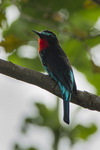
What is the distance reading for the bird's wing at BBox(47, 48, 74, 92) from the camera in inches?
154

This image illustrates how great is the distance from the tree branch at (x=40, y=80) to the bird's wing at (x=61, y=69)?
6.9 inches

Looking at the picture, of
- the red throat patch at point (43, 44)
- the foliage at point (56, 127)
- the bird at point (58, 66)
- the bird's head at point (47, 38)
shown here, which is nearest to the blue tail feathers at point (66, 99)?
the bird at point (58, 66)

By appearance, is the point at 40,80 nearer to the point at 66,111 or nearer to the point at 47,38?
the point at 66,111

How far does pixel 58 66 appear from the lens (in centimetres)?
413

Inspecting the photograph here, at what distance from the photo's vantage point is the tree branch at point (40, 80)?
3.38 meters

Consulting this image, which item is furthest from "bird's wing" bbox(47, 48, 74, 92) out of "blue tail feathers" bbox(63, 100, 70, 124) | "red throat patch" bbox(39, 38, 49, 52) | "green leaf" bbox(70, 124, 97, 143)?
"green leaf" bbox(70, 124, 97, 143)

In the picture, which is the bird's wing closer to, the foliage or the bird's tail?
the bird's tail

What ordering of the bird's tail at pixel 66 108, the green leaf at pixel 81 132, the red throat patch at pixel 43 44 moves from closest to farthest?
the bird's tail at pixel 66 108 → the green leaf at pixel 81 132 → the red throat patch at pixel 43 44

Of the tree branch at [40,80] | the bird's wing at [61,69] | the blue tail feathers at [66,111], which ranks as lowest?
the blue tail feathers at [66,111]

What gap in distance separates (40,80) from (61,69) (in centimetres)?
64

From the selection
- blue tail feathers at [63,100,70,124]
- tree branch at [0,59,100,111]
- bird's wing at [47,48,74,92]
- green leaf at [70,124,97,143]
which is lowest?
green leaf at [70,124,97,143]

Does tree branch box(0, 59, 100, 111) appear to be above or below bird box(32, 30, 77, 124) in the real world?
above

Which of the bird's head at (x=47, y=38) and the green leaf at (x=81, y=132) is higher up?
the bird's head at (x=47, y=38)

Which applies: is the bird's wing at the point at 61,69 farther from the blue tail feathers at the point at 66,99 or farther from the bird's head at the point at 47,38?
the bird's head at the point at 47,38
